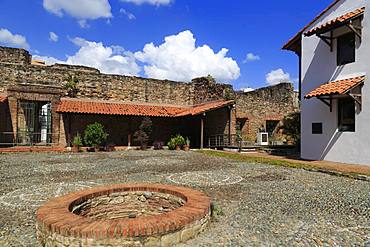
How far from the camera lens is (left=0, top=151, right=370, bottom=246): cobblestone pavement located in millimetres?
3432

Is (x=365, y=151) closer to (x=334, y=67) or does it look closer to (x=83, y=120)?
(x=334, y=67)

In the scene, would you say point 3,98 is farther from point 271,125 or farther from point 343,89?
point 271,125

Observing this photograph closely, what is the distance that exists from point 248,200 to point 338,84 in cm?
672

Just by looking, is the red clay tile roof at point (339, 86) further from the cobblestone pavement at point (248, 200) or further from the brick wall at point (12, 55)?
the brick wall at point (12, 55)

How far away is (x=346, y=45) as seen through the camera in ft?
31.7

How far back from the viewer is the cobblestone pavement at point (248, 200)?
11.3ft

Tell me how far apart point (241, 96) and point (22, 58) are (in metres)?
16.9

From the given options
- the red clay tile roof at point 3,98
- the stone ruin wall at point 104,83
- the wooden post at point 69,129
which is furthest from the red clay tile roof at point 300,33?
the red clay tile roof at point 3,98

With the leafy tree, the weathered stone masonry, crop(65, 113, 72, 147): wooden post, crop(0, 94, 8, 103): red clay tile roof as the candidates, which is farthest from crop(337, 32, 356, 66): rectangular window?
crop(0, 94, 8, 103): red clay tile roof

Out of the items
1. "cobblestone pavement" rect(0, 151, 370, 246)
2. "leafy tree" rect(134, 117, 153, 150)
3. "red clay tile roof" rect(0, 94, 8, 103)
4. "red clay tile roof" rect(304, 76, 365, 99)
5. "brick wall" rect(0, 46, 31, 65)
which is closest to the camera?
"cobblestone pavement" rect(0, 151, 370, 246)

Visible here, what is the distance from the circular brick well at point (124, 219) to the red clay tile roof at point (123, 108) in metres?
11.8

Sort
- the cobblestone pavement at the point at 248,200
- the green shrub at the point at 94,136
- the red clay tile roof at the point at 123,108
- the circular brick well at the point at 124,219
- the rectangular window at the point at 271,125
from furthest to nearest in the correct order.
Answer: the rectangular window at the point at 271,125, the red clay tile roof at the point at 123,108, the green shrub at the point at 94,136, the cobblestone pavement at the point at 248,200, the circular brick well at the point at 124,219

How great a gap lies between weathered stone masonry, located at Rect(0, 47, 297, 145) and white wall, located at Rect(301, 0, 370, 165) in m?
7.24

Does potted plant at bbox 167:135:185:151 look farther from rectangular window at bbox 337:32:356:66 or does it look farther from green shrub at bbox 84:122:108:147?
rectangular window at bbox 337:32:356:66
